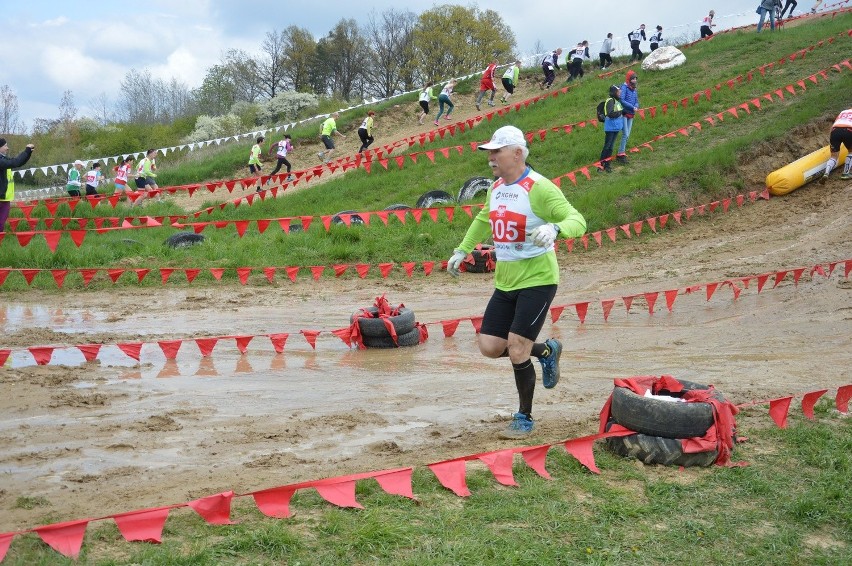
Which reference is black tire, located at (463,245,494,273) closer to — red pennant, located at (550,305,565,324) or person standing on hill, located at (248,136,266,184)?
red pennant, located at (550,305,565,324)

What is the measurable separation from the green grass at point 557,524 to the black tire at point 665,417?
0.27 meters

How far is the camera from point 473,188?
20.0m

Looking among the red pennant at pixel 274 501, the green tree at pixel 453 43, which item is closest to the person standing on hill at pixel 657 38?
the green tree at pixel 453 43

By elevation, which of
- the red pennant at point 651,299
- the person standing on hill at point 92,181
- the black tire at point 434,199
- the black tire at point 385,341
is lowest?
the black tire at point 385,341

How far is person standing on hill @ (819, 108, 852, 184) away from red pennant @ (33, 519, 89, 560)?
16634mm

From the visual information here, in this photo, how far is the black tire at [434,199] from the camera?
65.6ft

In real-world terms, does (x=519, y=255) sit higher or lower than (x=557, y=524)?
higher

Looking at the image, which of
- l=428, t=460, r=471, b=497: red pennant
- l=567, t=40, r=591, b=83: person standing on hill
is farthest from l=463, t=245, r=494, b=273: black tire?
l=567, t=40, r=591, b=83: person standing on hill

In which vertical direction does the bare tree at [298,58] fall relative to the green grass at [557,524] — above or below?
above

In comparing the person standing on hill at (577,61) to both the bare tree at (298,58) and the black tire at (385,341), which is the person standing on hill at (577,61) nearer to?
the black tire at (385,341)

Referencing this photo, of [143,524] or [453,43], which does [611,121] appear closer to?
[143,524]

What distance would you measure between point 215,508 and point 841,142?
16705 mm

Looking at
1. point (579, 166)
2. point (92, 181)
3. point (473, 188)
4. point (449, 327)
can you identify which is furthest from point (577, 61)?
point (449, 327)

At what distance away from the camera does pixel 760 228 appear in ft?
54.2
